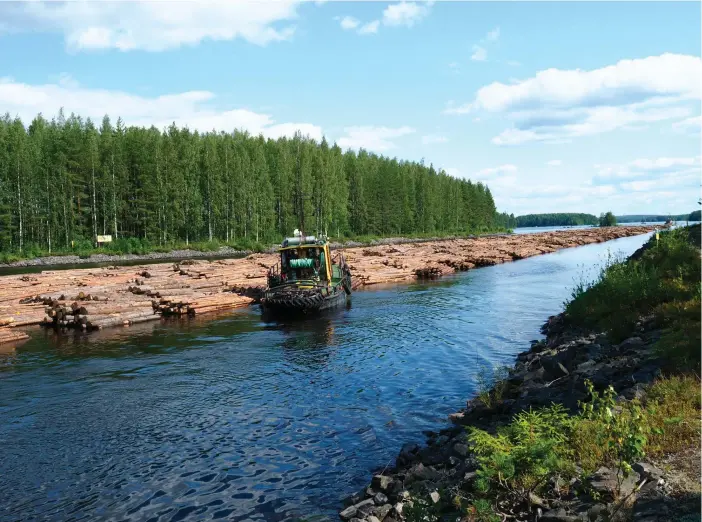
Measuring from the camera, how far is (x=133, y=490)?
29.0 ft

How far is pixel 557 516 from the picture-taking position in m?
5.56

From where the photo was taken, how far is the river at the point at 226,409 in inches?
341

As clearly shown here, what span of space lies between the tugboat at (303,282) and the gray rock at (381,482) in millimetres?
16835

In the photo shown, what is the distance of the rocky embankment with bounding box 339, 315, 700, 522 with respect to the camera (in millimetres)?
5547

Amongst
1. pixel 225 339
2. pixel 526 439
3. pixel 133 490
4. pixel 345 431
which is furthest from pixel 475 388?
pixel 225 339

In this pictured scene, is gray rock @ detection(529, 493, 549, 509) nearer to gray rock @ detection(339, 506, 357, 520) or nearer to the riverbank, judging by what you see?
gray rock @ detection(339, 506, 357, 520)

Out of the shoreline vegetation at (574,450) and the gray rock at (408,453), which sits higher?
the shoreline vegetation at (574,450)

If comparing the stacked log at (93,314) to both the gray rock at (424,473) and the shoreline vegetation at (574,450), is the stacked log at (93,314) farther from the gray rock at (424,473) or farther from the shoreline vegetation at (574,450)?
the gray rock at (424,473)

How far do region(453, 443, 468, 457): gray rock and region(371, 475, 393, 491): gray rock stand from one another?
47.9 inches

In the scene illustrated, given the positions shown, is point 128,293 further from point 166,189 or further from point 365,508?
point 166,189

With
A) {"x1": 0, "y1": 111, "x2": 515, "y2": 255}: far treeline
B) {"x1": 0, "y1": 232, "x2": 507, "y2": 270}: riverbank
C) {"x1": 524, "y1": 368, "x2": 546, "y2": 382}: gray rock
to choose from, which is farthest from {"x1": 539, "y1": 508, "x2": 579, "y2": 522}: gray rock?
{"x1": 0, "y1": 232, "x2": 507, "y2": 270}: riverbank

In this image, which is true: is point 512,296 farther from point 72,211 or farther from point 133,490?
point 72,211

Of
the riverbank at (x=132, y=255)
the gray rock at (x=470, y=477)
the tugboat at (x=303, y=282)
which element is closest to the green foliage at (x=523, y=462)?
the gray rock at (x=470, y=477)

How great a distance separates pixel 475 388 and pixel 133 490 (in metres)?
8.78
